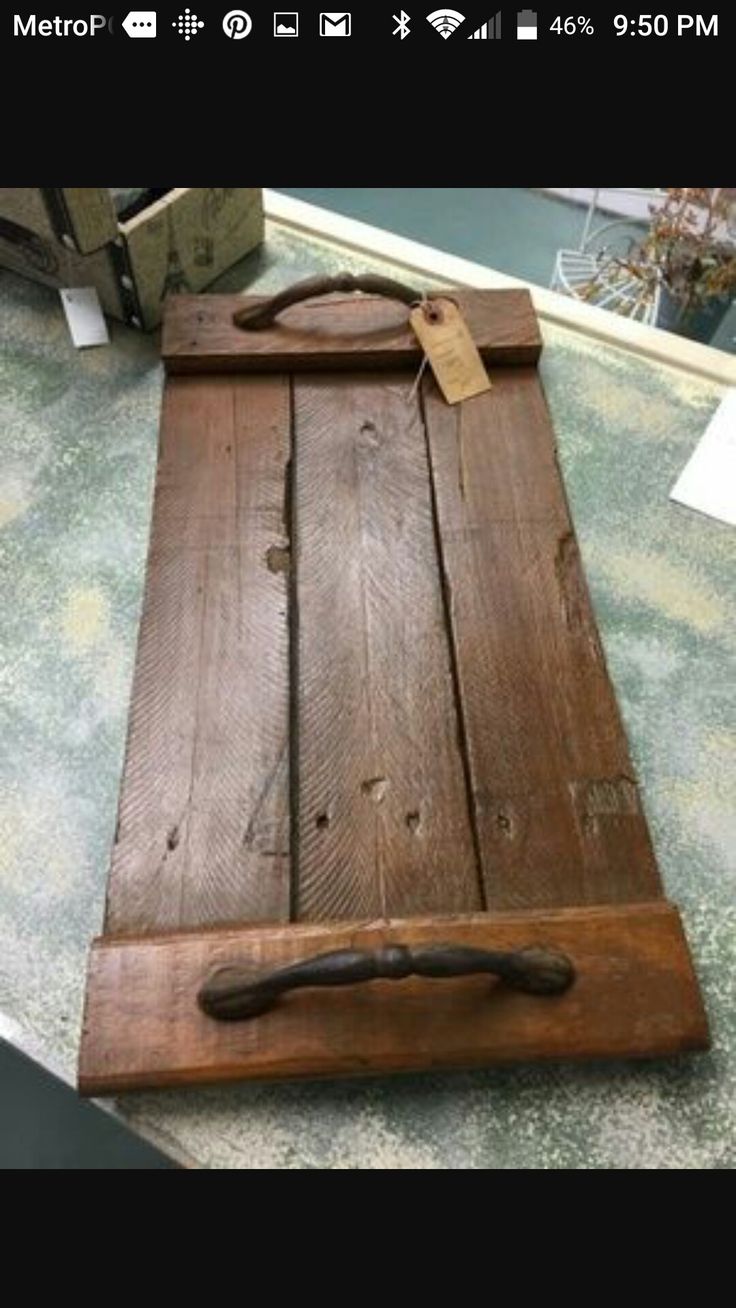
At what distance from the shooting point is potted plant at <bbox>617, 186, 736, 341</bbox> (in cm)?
119

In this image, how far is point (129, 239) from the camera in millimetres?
934

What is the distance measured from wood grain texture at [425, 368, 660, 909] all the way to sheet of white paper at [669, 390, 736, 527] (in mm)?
137

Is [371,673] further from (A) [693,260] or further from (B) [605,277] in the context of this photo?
(B) [605,277]

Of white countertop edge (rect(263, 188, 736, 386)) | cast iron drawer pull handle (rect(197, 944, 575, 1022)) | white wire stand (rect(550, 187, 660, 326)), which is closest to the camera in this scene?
cast iron drawer pull handle (rect(197, 944, 575, 1022))

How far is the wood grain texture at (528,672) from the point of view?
675 millimetres

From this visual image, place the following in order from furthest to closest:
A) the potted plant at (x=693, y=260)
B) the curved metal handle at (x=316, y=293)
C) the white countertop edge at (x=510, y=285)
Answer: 1. the potted plant at (x=693, y=260)
2. the white countertop edge at (x=510, y=285)
3. the curved metal handle at (x=316, y=293)

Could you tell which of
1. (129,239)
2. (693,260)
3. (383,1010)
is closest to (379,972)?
(383,1010)

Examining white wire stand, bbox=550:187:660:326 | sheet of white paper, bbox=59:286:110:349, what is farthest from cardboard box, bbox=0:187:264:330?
white wire stand, bbox=550:187:660:326

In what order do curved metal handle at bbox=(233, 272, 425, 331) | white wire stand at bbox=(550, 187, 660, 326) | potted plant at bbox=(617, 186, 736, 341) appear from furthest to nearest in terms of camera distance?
1. white wire stand at bbox=(550, 187, 660, 326)
2. potted plant at bbox=(617, 186, 736, 341)
3. curved metal handle at bbox=(233, 272, 425, 331)

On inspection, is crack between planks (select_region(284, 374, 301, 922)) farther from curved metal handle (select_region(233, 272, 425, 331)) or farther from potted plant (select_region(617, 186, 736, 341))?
potted plant (select_region(617, 186, 736, 341))

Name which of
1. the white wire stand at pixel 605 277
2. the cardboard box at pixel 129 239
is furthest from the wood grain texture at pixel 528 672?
the white wire stand at pixel 605 277

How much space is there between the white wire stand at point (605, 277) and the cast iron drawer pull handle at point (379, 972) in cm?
100
